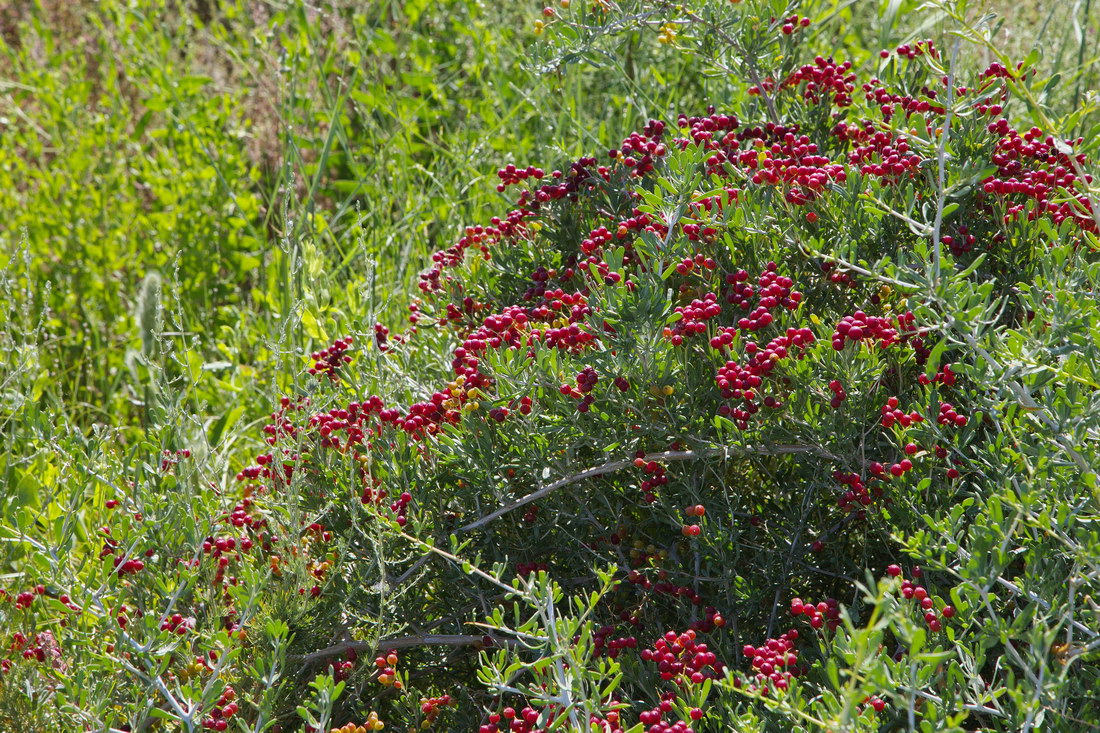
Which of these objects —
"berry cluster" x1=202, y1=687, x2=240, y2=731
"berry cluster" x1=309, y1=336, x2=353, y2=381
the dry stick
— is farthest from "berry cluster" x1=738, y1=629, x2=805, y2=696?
"berry cluster" x1=309, y1=336, x2=353, y2=381

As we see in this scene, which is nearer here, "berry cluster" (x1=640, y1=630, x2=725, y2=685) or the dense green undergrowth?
the dense green undergrowth

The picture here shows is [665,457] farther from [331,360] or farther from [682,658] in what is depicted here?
[331,360]

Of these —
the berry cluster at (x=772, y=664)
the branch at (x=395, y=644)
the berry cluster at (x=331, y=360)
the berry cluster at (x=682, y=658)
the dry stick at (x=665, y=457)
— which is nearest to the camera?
the berry cluster at (x=772, y=664)

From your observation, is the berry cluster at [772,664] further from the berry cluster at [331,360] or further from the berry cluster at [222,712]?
the berry cluster at [331,360]

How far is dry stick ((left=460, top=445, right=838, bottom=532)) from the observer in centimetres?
190

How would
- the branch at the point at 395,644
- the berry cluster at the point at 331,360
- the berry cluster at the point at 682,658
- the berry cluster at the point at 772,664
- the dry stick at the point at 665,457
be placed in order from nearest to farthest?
the berry cluster at the point at 772,664 < the berry cluster at the point at 682,658 < the dry stick at the point at 665,457 < the branch at the point at 395,644 < the berry cluster at the point at 331,360

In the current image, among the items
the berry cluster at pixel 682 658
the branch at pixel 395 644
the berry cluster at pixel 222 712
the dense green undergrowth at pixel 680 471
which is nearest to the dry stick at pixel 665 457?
the dense green undergrowth at pixel 680 471

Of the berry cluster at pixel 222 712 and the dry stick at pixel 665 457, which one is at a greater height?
the dry stick at pixel 665 457

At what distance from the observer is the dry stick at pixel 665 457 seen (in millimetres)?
1902

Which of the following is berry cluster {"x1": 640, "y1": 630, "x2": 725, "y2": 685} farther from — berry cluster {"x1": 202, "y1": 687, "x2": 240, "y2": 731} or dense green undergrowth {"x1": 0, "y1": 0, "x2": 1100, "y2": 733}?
berry cluster {"x1": 202, "y1": 687, "x2": 240, "y2": 731}

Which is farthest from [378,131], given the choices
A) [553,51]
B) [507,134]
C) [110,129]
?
[553,51]

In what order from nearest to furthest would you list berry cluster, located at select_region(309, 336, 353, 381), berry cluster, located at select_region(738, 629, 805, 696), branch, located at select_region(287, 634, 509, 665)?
1. berry cluster, located at select_region(738, 629, 805, 696)
2. branch, located at select_region(287, 634, 509, 665)
3. berry cluster, located at select_region(309, 336, 353, 381)

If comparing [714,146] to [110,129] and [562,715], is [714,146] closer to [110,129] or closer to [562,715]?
[562,715]

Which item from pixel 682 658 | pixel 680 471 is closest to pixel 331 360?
pixel 680 471
